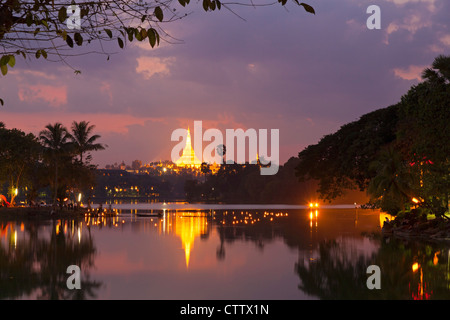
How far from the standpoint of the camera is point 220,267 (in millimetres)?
20453

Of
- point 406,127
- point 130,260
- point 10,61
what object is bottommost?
point 130,260

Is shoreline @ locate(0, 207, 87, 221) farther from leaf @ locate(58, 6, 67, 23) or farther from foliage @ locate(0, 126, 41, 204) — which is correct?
leaf @ locate(58, 6, 67, 23)

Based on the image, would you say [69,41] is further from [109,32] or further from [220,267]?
[220,267]

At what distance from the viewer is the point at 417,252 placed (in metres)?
25.0

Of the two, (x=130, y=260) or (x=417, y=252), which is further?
(x=417, y=252)

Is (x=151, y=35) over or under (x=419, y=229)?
over

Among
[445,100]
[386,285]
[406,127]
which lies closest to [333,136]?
[406,127]

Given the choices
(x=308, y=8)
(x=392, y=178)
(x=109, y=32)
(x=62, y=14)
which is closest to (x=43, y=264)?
(x=109, y=32)

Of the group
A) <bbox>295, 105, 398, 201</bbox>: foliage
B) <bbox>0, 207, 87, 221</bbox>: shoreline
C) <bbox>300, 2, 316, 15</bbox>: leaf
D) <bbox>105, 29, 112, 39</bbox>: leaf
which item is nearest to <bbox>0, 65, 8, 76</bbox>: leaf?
<bbox>105, 29, 112, 39</bbox>: leaf

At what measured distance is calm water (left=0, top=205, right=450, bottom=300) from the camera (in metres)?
15.1
